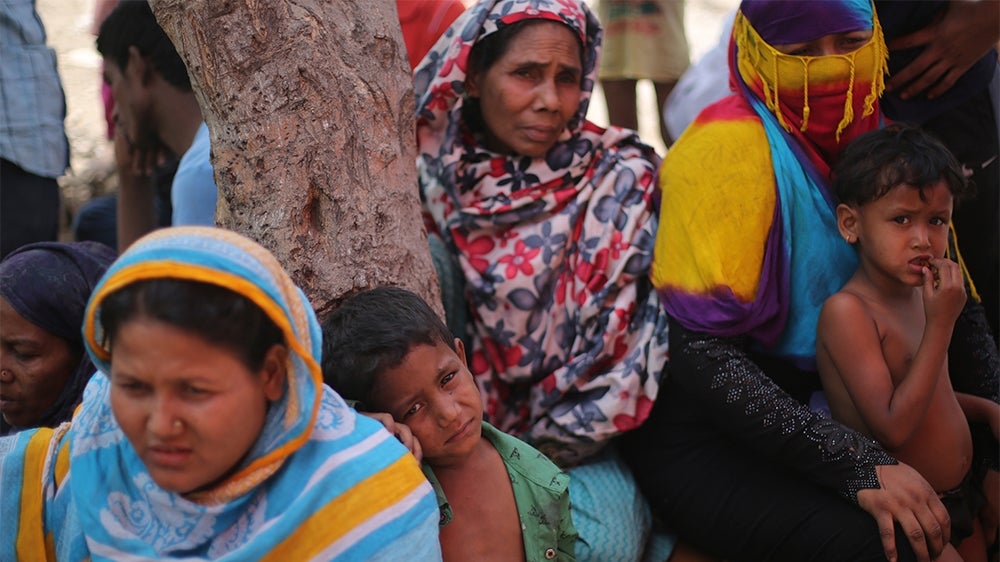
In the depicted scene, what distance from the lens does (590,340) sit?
3.09 metres

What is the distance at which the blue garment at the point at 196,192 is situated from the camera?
320 cm

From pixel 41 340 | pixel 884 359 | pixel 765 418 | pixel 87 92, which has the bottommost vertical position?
pixel 87 92

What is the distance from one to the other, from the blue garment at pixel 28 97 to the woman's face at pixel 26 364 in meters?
1.22

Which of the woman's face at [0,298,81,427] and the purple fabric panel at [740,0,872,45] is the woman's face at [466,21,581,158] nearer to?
the purple fabric panel at [740,0,872,45]

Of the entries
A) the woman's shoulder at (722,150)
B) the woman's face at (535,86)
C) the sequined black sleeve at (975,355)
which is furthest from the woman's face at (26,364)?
the sequined black sleeve at (975,355)

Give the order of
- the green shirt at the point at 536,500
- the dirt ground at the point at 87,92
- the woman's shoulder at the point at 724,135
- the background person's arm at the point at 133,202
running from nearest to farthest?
the green shirt at the point at 536,500 → the woman's shoulder at the point at 724,135 → the background person's arm at the point at 133,202 → the dirt ground at the point at 87,92

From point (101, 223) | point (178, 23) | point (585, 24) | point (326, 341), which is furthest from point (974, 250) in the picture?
point (101, 223)

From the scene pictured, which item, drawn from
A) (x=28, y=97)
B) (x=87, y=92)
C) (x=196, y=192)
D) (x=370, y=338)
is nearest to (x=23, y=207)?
(x=28, y=97)

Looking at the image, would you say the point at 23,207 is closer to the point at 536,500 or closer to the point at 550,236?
the point at 550,236

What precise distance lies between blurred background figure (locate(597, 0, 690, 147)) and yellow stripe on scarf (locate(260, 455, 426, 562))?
13.0 feet

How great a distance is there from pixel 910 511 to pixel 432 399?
1299mm

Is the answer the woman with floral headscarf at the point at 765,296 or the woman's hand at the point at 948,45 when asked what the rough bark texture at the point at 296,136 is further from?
the woman's hand at the point at 948,45

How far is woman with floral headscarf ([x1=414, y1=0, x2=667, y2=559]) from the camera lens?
9.96 feet

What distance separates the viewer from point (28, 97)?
12.3ft
